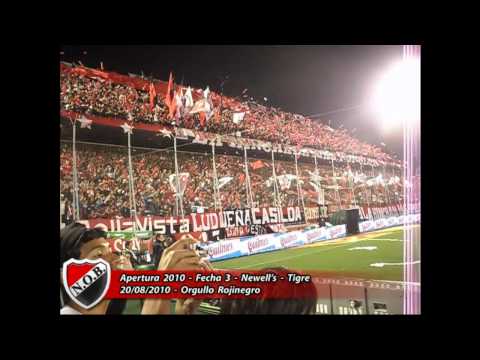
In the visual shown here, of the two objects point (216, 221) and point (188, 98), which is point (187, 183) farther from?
point (188, 98)

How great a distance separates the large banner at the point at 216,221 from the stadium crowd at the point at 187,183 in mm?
50

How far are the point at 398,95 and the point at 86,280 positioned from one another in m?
2.87

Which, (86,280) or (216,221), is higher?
(216,221)

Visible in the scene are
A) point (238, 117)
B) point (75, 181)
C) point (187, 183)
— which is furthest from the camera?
point (238, 117)

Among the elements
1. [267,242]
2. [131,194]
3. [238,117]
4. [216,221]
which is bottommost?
[267,242]

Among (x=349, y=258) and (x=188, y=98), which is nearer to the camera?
Result: (x=188, y=98)

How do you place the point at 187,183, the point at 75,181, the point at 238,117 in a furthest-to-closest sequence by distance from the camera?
the point at 238,117 < the point at 187,183 < the point at 75,181

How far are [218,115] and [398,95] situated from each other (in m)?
1.48

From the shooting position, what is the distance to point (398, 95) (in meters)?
3.50

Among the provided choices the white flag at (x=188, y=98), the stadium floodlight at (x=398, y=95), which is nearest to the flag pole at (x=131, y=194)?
the white flag at (x=188, y=98)

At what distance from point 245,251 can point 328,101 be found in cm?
139

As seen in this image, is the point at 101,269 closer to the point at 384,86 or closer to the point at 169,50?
the point at 169,50

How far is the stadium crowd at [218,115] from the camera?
3.23 meters

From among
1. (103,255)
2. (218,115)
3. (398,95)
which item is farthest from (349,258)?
(103,255)
